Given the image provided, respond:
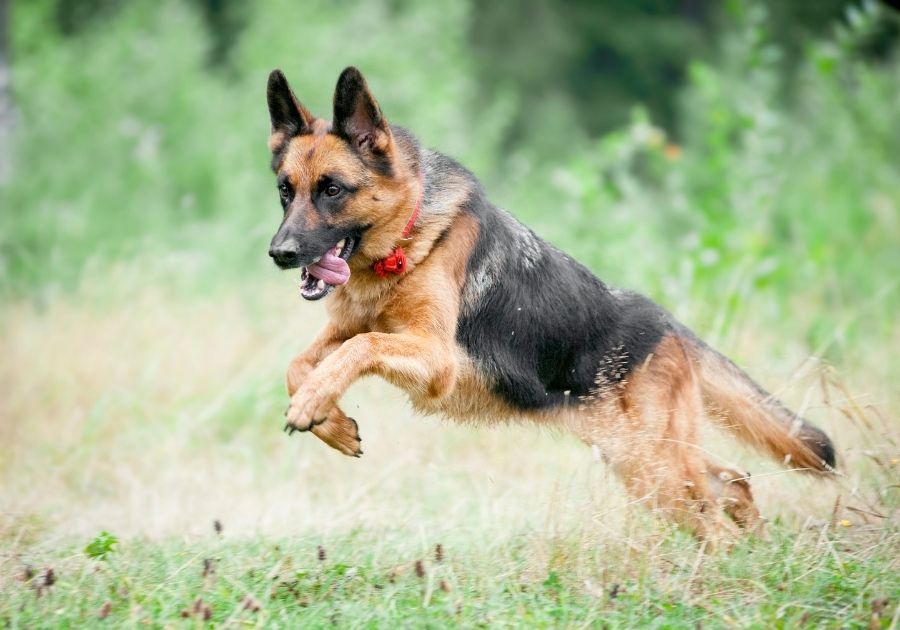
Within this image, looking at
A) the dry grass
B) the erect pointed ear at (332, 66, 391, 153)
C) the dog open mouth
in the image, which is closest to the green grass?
the dry grass

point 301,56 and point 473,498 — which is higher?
point 301,56

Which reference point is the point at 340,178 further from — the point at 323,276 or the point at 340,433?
the point at 340,433

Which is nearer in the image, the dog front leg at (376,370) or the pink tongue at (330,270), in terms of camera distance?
the dog front leg at (376,370)

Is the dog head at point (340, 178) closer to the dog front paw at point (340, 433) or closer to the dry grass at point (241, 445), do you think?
the dog front paw at point (340, 433)

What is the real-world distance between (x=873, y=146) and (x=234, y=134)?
9187 millimetres

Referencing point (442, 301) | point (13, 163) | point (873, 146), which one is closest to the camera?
point (442, 301)

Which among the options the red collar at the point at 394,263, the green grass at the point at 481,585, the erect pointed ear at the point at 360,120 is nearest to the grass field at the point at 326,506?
the green grass at the point at 481,585

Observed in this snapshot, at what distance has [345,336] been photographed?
5.37 meters

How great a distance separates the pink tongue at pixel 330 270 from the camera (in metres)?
4.91

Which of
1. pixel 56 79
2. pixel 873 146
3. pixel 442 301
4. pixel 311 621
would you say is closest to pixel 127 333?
pixel 442 301

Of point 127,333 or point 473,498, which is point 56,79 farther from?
point 473,498

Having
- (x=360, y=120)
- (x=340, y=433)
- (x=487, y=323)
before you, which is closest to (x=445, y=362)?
(x=487, y=323)

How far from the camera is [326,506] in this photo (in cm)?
623

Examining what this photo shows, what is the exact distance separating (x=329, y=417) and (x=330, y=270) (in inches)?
29.9
